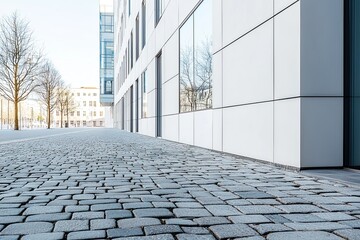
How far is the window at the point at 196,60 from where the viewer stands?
10953 mm

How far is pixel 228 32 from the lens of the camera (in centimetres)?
911

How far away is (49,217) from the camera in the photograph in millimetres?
3293

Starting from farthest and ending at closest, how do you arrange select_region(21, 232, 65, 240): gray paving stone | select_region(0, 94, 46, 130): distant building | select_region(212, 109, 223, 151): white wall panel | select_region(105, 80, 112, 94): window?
1. select_region(105, 80, 112, 94): window
2. select_region(0, 94, 46, 130): distant building
3. select_region(212, 109, 223, 151): white wall panel
4. select_region(21, 232, 65, 240): gray paving stone

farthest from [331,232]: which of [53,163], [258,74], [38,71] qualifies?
[38,71]

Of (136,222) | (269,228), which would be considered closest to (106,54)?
(136,222)

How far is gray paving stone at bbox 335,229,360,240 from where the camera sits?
2.75m

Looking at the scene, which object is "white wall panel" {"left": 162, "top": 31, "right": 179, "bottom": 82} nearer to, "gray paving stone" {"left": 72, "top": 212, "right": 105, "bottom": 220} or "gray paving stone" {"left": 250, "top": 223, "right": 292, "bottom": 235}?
"gray paving stone" {"left": 72, "top": 212, "right": 105, "bottom": 220}

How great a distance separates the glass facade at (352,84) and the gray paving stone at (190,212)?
3.53 m

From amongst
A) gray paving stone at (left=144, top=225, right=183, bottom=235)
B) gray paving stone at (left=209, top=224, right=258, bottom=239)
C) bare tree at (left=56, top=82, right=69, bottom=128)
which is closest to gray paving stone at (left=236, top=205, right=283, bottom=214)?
gray paving stone at (left=209, top=224, right=258, bottom=239)

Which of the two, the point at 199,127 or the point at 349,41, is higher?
the point at 349,41

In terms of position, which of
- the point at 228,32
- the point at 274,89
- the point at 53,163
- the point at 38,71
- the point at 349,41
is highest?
the point at 38,71

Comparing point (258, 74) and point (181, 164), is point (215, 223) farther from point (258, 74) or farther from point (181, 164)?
point (258, 74)

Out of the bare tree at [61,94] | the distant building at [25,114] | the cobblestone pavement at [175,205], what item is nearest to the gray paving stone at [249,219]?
the cobblestone pavement at [175,205]

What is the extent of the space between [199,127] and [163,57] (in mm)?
6353
